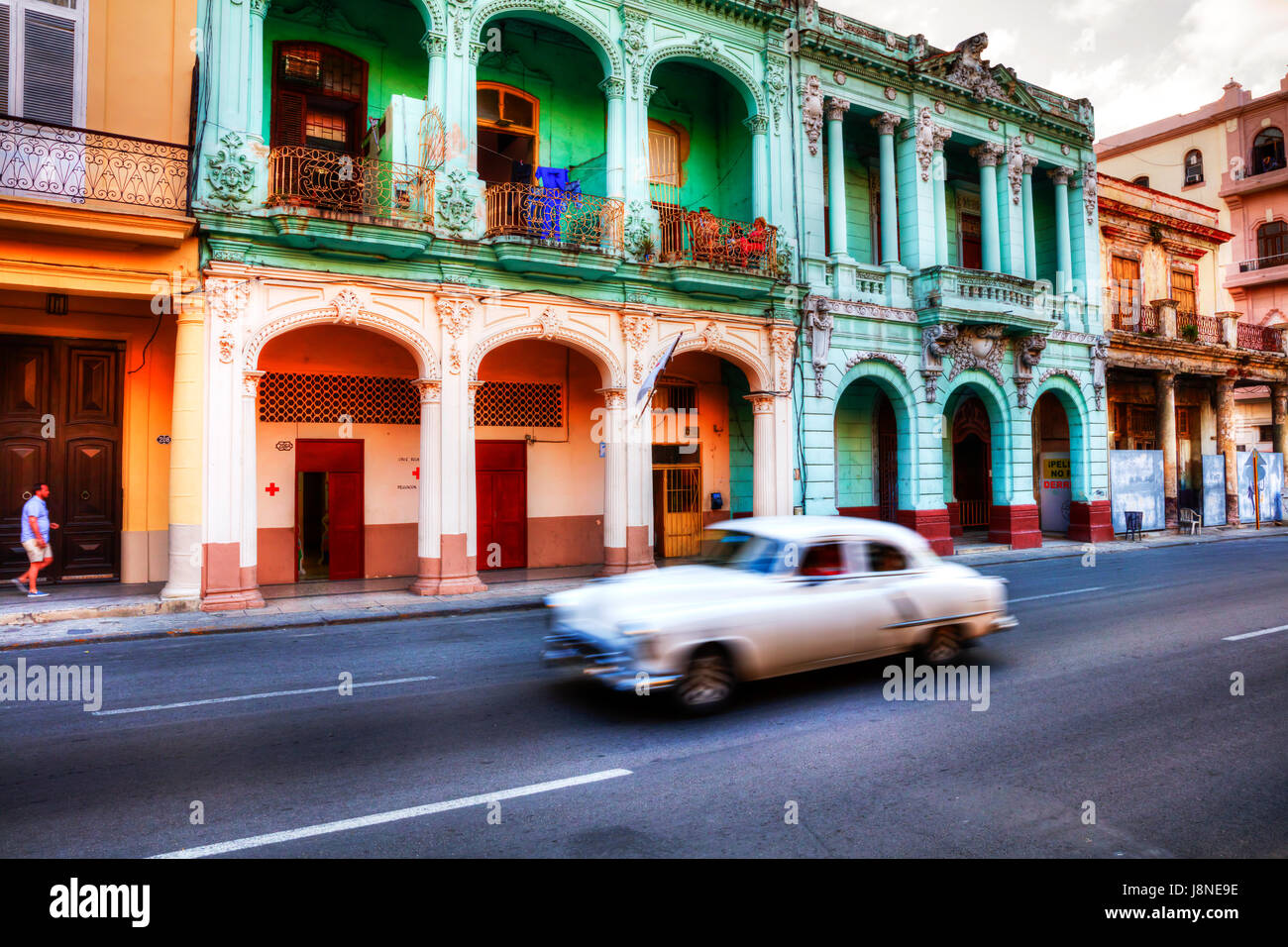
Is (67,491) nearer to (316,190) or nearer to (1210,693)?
(316,190)

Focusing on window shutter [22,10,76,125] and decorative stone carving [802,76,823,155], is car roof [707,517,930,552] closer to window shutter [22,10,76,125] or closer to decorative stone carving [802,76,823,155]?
window shutter [22,10,76,125]

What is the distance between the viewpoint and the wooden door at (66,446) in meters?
14.3

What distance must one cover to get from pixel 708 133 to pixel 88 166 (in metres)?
13.4

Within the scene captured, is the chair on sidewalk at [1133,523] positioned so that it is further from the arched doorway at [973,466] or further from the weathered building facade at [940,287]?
the arched doorway at [973,466]

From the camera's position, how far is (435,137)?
14.6m

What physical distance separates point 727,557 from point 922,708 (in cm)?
214

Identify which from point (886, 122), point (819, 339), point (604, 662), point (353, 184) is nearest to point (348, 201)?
point (353, 184)

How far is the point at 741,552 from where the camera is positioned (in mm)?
7668

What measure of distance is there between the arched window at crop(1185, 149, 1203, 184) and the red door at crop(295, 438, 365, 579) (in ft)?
137

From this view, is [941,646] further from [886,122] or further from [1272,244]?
[1272,244]

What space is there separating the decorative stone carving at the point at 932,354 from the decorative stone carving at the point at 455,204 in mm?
11967

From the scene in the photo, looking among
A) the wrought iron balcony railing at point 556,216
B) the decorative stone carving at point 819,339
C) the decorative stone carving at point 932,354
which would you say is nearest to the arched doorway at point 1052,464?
the decorative stone carving at point 932,354

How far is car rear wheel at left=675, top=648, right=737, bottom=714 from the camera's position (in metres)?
6.56
